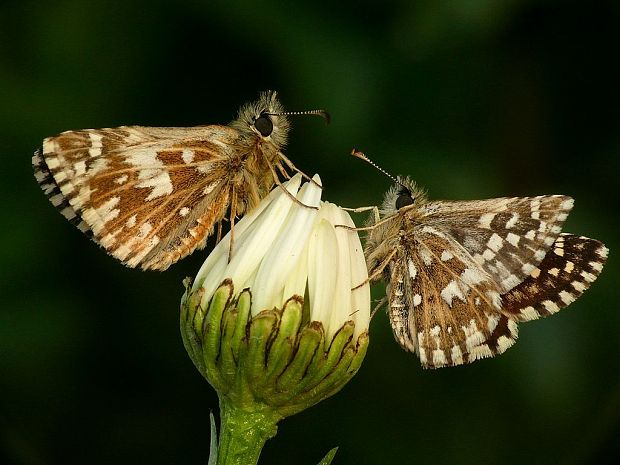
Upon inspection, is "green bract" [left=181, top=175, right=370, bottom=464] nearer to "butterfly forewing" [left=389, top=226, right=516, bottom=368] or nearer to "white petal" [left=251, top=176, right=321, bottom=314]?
"white petal" [left=251, top=176, right=321, bottom=314]

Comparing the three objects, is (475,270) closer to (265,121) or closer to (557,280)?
(557,280)

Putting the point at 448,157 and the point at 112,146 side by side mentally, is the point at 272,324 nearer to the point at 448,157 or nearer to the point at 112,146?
the point at 112,146

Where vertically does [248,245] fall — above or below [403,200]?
below

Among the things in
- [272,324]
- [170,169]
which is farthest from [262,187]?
[272,324]

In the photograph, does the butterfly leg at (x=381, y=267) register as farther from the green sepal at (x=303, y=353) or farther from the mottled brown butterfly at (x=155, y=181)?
the mottled brown butterfly at (x=155, y=181)

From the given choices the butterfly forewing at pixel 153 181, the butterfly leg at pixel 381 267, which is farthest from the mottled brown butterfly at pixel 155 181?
the butterfly leg at pixel 381 267

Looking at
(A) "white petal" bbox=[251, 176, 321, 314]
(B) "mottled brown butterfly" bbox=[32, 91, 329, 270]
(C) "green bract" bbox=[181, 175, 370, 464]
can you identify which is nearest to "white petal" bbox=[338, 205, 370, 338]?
(C) "green bract" bbox=[181, 175, 370, 464]

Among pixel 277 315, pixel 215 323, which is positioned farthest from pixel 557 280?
pixel 215 323
